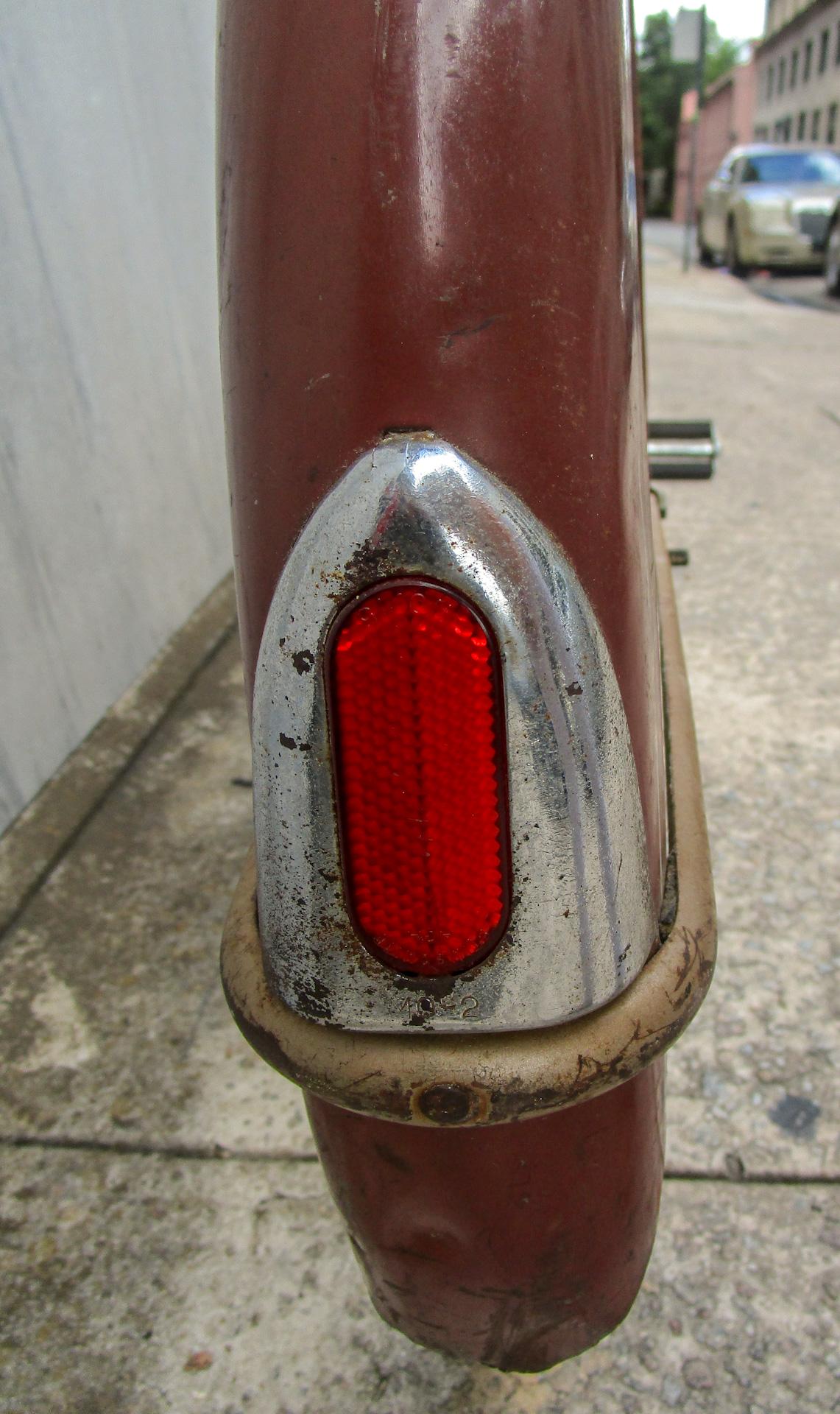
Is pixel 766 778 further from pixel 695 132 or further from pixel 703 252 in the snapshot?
pixel 703 252

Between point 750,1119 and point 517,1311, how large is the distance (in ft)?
2.10

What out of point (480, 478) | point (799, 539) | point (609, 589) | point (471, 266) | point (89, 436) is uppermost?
point (471, 266)

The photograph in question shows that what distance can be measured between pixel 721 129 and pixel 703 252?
119 ft

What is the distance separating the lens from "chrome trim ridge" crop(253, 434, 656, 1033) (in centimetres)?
72

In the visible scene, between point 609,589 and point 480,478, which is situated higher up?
point 480,478

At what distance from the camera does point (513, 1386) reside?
3.94 ft

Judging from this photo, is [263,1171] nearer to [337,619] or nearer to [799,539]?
[337,619]

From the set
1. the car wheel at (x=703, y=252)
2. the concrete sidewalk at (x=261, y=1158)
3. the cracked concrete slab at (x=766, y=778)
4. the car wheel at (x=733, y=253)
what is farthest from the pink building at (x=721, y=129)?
the concrete sidewalk at (x=261, y=1158)

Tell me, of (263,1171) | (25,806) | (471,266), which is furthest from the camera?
(25,806)

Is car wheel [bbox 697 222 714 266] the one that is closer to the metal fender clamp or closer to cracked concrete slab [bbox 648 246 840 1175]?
cracked concrete slab [bbox 648 246 840 1175]

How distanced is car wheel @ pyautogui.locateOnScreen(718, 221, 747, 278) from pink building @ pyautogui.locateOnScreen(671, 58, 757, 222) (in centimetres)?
2703

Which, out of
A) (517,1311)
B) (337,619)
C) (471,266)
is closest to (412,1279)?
(517,1311)

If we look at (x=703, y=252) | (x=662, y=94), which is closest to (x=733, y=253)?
Answer: (x=703, y=252)

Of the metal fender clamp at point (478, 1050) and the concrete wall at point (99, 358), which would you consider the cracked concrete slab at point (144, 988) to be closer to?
the concrete wall at point (99, 358)
